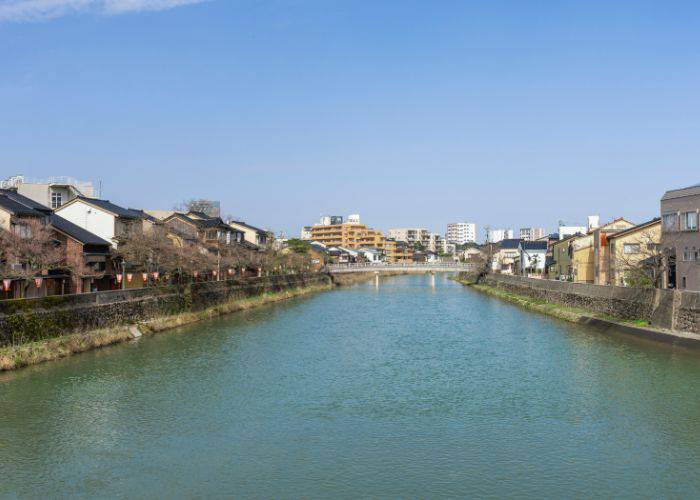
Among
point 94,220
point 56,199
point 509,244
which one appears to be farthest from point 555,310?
point 509,244

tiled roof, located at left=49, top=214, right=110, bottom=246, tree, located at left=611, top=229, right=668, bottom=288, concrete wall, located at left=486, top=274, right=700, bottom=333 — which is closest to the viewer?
concrete wall, located at left=486, top=274, right=700, bottom=333

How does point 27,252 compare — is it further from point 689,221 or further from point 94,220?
point 689,221

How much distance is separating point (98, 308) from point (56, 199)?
25584 millimetres

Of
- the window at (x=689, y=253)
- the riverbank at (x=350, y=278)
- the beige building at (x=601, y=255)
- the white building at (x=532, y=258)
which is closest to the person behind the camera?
the window at (x=689, y=253)

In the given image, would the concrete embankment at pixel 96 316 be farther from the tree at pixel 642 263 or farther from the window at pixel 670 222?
the window at pixel 670 222

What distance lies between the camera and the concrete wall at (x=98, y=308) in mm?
21798

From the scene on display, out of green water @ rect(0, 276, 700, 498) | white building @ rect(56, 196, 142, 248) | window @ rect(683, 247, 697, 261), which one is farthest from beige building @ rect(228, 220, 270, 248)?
window @ rect(683, 247, 697, 261)

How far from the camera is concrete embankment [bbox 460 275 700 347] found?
2588cm

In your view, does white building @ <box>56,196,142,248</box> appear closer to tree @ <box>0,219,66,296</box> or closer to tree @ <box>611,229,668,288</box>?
tree @ <box>0,219,66,296</box>

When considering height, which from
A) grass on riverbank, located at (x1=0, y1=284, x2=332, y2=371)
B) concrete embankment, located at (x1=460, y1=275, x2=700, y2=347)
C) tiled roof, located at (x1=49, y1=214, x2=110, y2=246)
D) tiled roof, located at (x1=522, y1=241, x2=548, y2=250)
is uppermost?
tiled roof, located at (x1=522, y1=241, x2=548, y2=250)

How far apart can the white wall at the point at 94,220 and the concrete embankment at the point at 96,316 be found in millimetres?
7419

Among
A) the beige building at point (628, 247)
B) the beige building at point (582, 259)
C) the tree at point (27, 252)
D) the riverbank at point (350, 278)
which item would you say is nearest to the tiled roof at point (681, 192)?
the beige building at point (628, 247)

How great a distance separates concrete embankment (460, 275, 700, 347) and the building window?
38391 millimetres

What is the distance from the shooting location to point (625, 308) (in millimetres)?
31781
